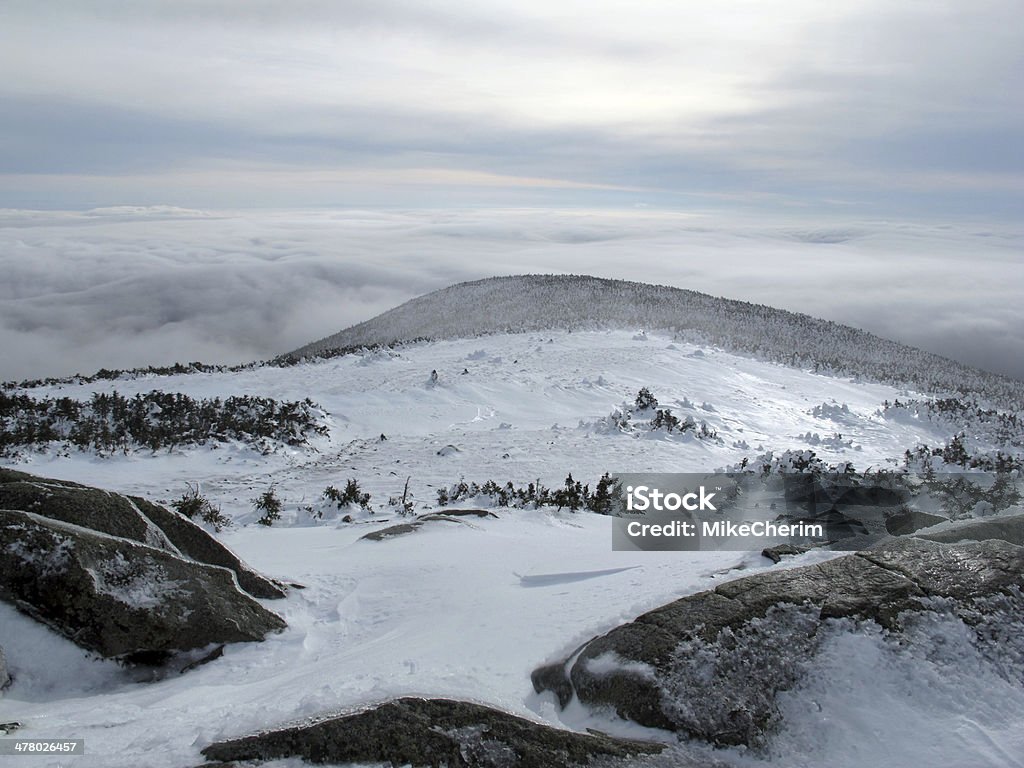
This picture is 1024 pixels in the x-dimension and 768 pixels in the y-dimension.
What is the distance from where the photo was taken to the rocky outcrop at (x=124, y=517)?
4949mm

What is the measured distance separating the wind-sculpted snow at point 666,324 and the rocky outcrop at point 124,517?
2304 cm

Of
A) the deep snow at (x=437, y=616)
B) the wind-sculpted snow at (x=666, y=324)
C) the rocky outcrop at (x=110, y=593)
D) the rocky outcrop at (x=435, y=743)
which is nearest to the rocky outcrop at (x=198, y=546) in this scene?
the deep snow at (x=437, y=616)

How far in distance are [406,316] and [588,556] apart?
4173 cm

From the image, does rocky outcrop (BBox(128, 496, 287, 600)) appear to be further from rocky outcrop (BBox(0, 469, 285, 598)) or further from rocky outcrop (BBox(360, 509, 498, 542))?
rocky outcrop (BBox(360, 509, 498, 542))

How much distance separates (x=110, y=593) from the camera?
442 cm

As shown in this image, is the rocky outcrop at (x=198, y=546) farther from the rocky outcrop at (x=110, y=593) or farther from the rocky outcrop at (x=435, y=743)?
the rocky outcrop at (x=435, y=743)

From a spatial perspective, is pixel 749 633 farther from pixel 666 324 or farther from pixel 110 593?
pixel 666 324

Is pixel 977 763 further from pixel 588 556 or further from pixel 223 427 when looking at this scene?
pixel 223 427

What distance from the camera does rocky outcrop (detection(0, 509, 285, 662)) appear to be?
14.1 feet

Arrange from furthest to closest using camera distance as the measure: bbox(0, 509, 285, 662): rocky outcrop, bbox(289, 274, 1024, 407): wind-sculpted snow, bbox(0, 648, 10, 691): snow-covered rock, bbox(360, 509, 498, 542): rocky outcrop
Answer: bbox(289, 274, 1024, 407): wind-sculpted snow, bbox(360, 509, 498, 542): rocky outcrop, bbox(0, 509, 285, 662): rocky outcrop, bbox(0, 648, 10, 691): snow-covered rock

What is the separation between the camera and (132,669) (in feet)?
14.1

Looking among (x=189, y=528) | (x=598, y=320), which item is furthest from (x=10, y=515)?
(x=598, y=320)

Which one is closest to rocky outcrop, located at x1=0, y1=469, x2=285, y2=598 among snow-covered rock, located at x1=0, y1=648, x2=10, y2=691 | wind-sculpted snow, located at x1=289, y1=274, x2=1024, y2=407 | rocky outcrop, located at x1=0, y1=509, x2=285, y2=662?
rocky outcrop, located at x1=0, y1=509, x2=285, y2=662

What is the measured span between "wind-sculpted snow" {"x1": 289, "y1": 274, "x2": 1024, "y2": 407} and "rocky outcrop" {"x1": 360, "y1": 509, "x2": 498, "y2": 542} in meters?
20.4
